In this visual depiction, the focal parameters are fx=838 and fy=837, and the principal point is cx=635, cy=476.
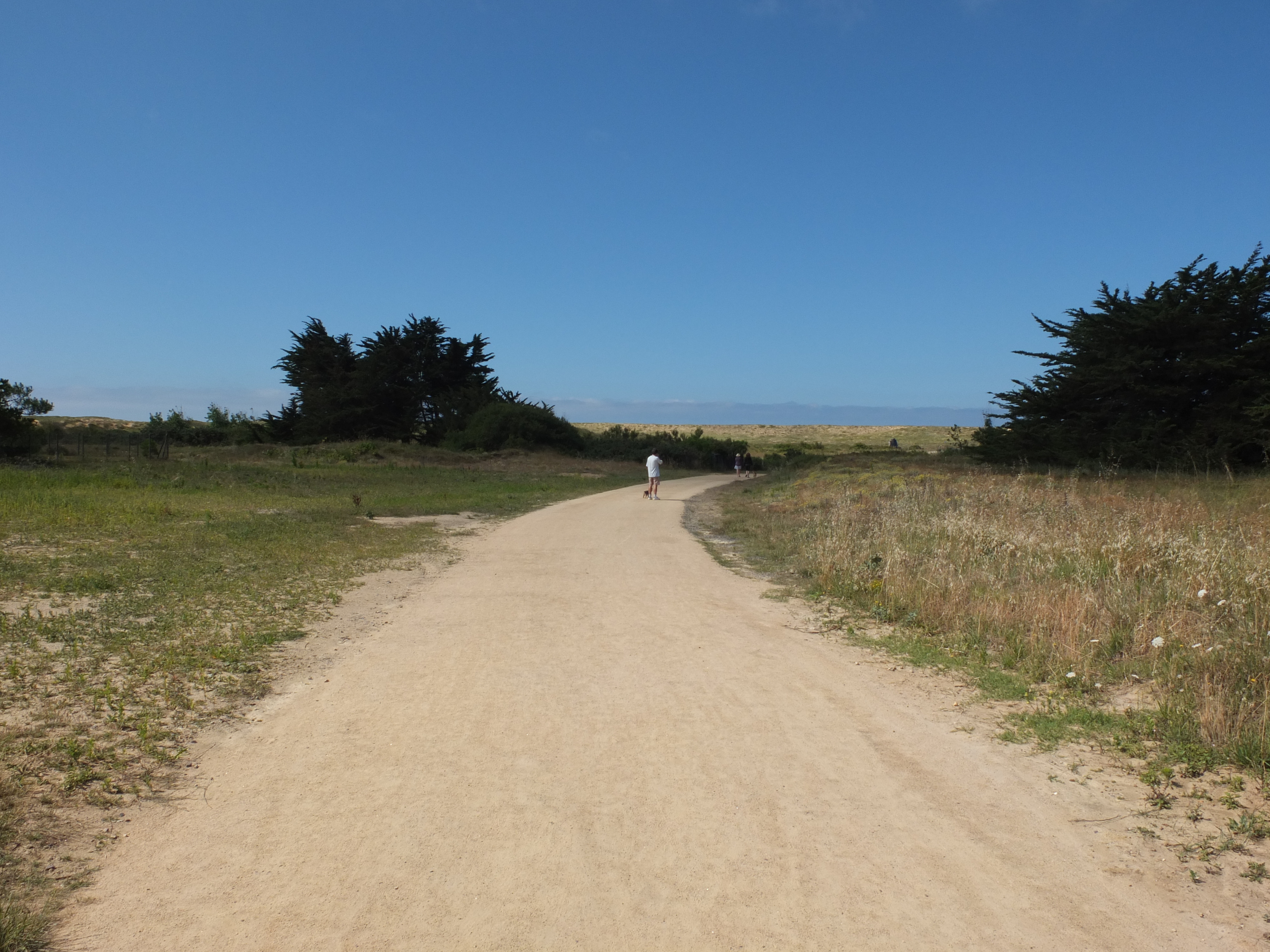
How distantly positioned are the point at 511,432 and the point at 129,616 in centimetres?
4652

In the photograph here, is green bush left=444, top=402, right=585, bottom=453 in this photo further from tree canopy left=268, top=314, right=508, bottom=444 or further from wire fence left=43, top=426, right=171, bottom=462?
wire fence left=43, top=426, right=171, bottom=462

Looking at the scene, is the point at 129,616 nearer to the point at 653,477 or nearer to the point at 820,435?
the point at 653,477

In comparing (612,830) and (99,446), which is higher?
(99,446)

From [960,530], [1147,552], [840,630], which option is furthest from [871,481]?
[840,630]

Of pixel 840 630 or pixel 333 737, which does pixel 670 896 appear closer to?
pixel 333 737

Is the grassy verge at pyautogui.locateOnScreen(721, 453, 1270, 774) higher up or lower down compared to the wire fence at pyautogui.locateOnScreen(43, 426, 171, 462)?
lower down

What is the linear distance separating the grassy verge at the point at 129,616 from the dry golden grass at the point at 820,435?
54.1 m

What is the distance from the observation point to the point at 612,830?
4.24 metres

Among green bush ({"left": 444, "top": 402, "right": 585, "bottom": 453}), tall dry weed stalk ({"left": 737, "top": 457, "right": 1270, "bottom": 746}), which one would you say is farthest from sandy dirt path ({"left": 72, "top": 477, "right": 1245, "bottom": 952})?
green bush ({"left": 444, "top": 402, "right": 585, "bottom": 453})

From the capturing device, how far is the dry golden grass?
90375 mm

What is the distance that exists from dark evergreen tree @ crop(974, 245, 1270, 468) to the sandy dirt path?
21136 millimetres

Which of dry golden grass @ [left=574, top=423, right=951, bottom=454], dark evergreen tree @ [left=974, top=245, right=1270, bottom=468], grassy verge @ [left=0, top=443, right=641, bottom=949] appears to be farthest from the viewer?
dry golden grass @ [left=574, top=423, right=951, bottom=454]

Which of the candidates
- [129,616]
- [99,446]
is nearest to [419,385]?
[99,446]

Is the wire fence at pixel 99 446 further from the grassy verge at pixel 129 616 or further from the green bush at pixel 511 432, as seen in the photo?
the green bush at pixel 511 432
